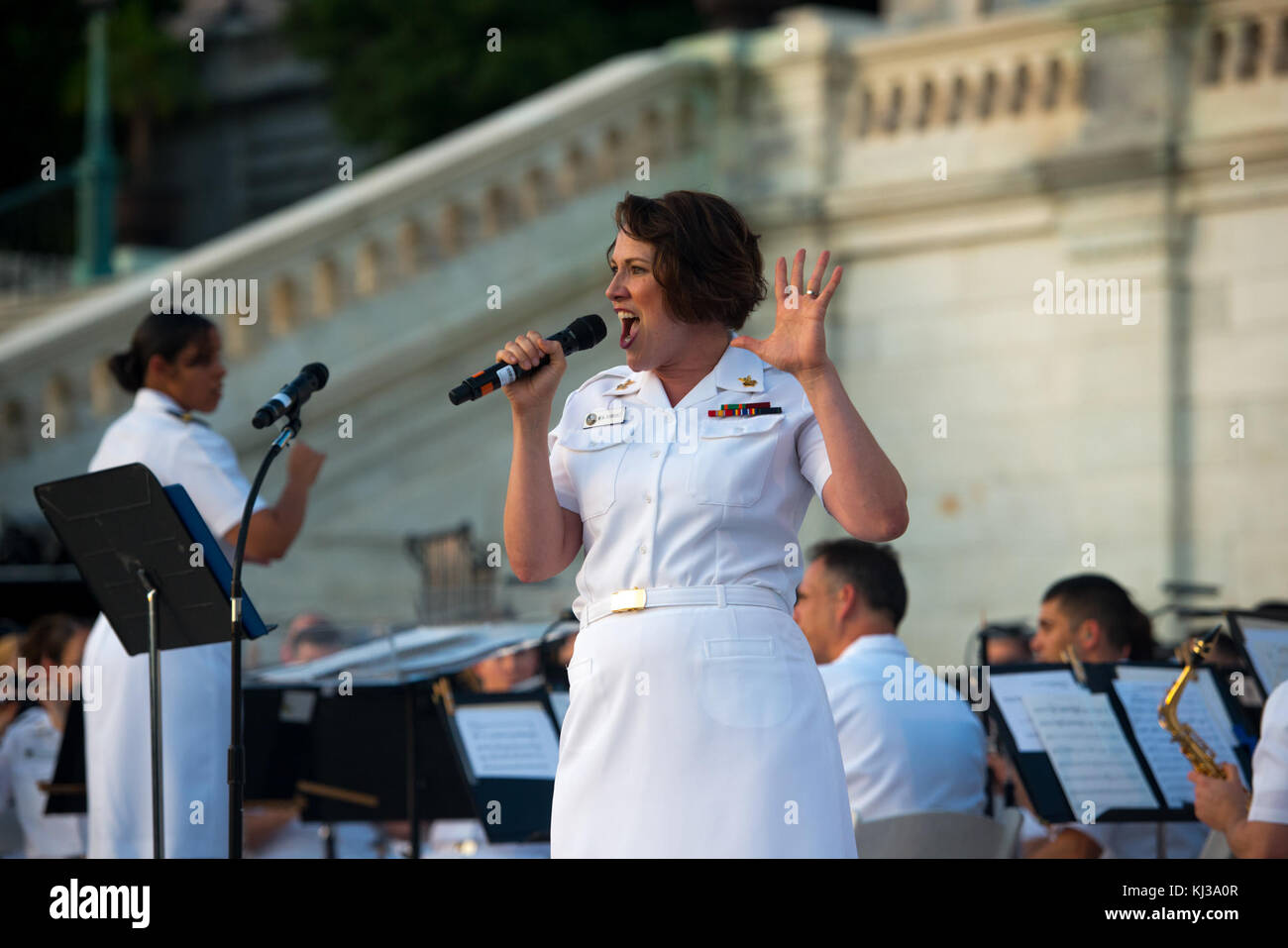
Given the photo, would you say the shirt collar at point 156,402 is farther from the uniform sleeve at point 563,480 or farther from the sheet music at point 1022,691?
the sheet music at point 1022,691

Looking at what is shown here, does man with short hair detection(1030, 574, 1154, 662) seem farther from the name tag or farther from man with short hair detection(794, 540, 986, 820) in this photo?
the name tag

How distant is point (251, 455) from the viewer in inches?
501

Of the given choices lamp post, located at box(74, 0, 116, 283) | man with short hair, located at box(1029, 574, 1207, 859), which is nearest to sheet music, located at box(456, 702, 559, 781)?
man with short hair, located at box(1029, 574, 1207, 859)

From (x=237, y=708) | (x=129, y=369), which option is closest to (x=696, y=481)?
(x=237, y=708)

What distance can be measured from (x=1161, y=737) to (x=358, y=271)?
8066 mm

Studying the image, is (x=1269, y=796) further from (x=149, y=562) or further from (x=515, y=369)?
(x=149, y=562)

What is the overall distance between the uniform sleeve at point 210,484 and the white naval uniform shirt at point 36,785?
2.16 metres

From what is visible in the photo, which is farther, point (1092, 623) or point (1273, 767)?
point (1092, 623)

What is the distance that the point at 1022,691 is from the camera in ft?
20.1

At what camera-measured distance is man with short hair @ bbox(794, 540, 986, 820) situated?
606 centimetres

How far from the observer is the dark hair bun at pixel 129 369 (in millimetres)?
6531

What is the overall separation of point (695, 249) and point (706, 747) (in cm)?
106

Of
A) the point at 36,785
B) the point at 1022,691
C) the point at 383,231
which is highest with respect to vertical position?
the point at 383,231
